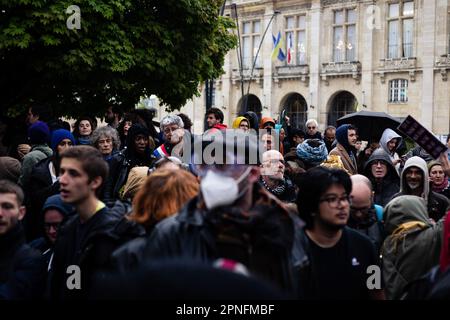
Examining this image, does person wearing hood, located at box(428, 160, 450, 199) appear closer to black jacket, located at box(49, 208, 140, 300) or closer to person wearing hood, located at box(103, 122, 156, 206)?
person wearing hood, located at box(103, 122, 156, 206)

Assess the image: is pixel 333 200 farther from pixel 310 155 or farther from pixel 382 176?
pixel 382 176

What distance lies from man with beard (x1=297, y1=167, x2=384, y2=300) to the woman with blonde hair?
0.77m

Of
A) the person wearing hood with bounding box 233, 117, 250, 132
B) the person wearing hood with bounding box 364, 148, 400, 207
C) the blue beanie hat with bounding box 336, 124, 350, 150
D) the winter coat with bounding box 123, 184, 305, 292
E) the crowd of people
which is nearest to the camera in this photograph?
the crowd of people

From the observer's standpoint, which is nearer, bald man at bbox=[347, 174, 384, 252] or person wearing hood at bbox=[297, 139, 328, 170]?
bald man at bbox=[347, 174, 384, 252]

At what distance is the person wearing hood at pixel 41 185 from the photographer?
20.8ft

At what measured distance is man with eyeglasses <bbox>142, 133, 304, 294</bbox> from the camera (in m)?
2.86

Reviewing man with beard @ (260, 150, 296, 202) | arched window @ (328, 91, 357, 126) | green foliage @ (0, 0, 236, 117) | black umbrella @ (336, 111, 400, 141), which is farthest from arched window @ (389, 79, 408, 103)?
man with beard @ (260, 150, 296, 202)

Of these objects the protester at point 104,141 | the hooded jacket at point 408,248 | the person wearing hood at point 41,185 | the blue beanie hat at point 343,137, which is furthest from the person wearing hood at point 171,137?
the hooded jacket at point 408,248

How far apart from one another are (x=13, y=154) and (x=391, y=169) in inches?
261

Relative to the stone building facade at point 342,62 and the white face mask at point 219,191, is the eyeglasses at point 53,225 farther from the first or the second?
the stone building facade at point 342,62

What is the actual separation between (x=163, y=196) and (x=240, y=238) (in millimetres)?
1012

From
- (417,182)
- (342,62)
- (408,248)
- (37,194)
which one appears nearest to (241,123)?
(417,182)
